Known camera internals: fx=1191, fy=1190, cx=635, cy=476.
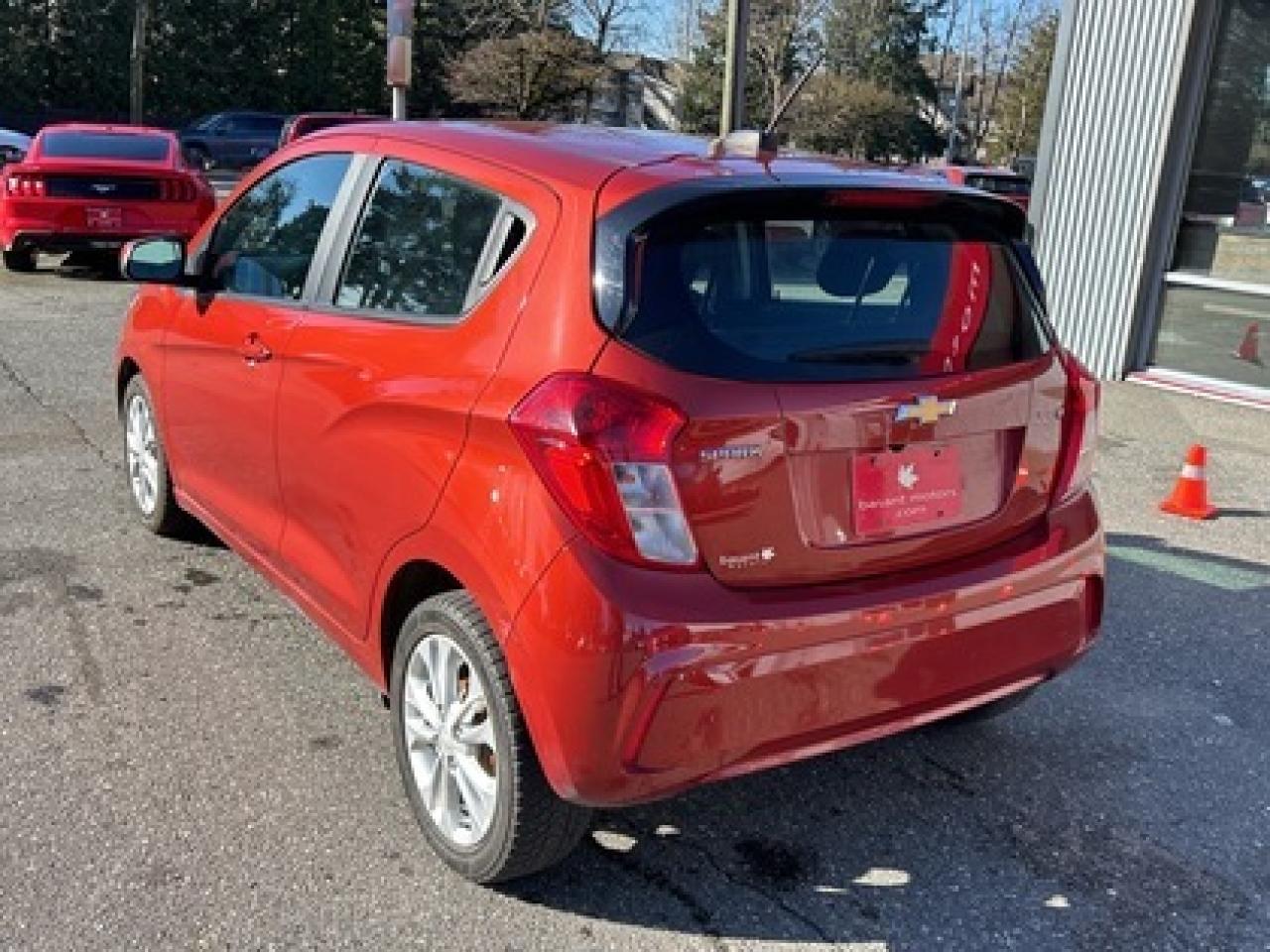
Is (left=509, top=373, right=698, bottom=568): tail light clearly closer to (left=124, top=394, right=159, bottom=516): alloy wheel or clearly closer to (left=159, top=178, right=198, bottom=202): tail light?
(left=124, top=394, right=159, bottom=516): alloy wheel

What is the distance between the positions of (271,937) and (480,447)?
115 centimetres

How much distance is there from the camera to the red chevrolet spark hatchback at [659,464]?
2.39m

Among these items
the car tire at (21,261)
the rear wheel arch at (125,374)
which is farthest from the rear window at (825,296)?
the car tire at (21,261)

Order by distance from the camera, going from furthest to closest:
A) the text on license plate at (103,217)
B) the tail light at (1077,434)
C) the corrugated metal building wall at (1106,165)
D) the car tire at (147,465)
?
1. the text on license plate at (103,217)
2. the corrugated metal building wall at (1106,165)
3. the car tire at (147,465)
4. the tail light at (1077,434)

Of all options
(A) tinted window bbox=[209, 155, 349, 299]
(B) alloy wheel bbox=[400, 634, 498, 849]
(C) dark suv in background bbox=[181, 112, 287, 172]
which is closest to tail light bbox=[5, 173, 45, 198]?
(A) tinted window bbox=[209, 155, 349, 299]

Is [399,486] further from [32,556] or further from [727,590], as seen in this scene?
[32,556]

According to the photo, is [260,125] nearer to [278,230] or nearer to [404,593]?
[278,230]

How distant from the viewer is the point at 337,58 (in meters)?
42.9

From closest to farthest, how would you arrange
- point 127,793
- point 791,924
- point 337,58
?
1. point 791,924
2. point 127,793
3. point 337,58

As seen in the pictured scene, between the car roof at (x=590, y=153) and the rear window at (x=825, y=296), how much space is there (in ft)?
0.43

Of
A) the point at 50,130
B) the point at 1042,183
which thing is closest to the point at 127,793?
the point at 1042,183

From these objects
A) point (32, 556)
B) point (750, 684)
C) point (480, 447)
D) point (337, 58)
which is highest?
point (337, 58)

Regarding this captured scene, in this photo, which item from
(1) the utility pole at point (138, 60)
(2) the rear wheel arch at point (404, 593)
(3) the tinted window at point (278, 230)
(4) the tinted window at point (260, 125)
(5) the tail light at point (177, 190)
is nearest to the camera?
(2) the rear wheel arch at point (404, 593)

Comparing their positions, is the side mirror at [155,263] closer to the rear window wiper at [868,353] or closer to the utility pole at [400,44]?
the rear window wiper at [868,353]
